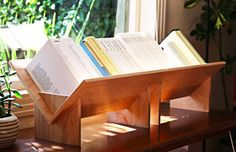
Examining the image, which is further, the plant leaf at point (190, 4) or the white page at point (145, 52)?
the plant leaf at point (190, 4)

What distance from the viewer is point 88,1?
273 cm

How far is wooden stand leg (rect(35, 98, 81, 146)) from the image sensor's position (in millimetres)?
1761

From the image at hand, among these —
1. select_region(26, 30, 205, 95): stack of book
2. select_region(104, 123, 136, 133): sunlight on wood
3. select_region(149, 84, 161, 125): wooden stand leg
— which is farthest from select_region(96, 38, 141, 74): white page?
select_region(104, 123, 136, 133): sunlight on wood

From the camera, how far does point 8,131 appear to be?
1.79 meters

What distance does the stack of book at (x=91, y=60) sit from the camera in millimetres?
1862

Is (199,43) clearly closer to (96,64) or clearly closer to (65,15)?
(65,15)

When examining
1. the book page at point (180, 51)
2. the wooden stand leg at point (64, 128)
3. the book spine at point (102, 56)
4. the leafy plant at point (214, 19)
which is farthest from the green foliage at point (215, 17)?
the wooden stand leg at point (64, 128)

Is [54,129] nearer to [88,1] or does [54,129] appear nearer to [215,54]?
[88,1]

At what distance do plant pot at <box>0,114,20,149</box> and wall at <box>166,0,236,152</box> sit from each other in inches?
54.6

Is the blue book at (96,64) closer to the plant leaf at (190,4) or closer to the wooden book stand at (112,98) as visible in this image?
the wooden book stand at (112,98)

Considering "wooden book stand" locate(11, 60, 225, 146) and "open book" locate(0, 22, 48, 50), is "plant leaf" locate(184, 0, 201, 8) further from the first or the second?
"open book" locate(0, 22, 48, 50)

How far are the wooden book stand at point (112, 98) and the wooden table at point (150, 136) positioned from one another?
5 centimetres

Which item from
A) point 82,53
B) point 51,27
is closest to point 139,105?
point 82,53

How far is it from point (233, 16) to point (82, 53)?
168 centimetres
